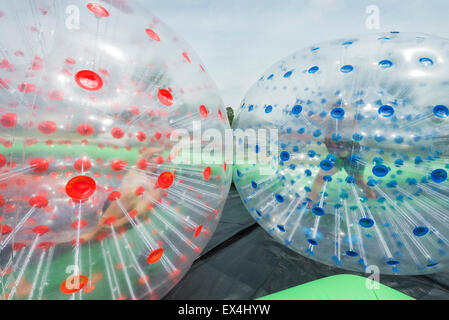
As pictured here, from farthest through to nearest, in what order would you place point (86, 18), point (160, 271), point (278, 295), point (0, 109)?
1. point (278, 295)
2. point (160, 271)
3. point (86, 18)
4. point (0, 109)

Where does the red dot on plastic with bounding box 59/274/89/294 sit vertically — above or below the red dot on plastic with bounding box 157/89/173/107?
below

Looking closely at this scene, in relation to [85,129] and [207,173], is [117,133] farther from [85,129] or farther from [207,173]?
[207,173]

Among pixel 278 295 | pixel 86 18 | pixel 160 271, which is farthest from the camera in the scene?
pixel 278 295

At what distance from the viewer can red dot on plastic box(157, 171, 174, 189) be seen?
72 centimetres

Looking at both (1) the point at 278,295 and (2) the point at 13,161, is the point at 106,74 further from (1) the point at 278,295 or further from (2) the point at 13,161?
(1) the point at 278,295

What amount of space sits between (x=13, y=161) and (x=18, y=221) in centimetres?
16

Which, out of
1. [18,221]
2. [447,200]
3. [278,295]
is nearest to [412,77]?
[447,200]

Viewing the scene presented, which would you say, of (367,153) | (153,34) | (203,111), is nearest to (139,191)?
(203,111)

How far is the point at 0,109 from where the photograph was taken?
1.73ft

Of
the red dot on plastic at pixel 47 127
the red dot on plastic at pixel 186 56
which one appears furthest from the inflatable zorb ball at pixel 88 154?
the red dot on plastic at pixel 186 56

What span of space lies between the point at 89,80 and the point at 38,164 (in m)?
0.27

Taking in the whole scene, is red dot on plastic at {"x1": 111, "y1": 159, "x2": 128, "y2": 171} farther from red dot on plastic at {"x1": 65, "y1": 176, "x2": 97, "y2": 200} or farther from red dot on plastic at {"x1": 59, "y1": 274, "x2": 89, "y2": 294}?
red dot on plastic at {"x1": 59, "y1": 274, "x2": 89, "y2": 294}

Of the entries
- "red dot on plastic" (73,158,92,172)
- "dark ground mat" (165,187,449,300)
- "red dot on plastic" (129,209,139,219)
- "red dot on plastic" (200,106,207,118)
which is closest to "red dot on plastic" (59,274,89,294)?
"red dot on plastic" (129,209,139,219)

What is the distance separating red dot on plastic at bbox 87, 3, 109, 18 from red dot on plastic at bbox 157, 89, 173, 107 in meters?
0.31
